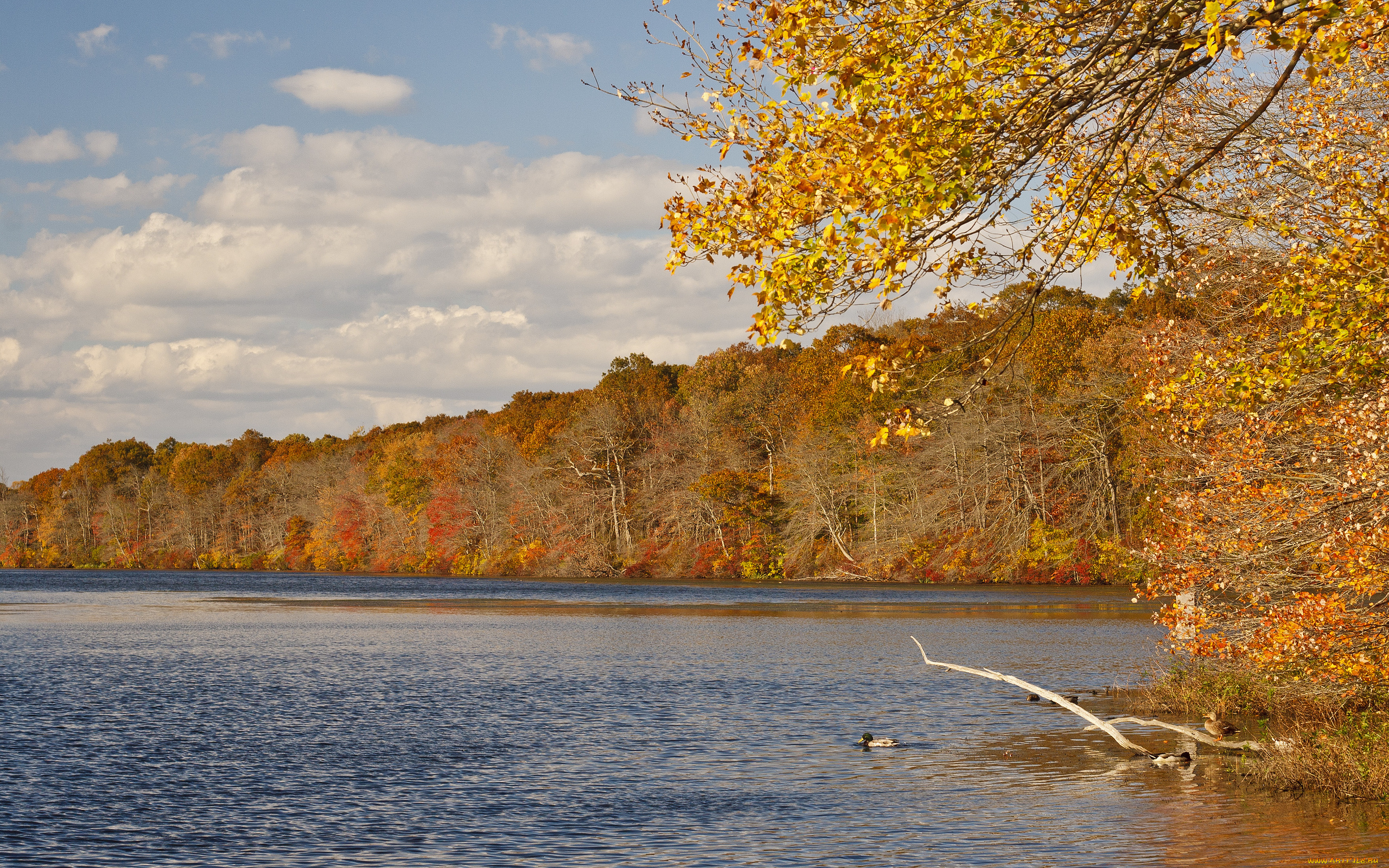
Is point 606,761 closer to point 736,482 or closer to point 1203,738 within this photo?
Answer: point 1203,738

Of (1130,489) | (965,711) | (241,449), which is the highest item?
(241,449)

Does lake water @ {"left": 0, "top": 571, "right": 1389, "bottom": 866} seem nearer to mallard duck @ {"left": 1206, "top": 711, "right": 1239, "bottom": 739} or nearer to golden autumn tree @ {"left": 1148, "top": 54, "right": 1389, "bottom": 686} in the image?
mallard duck @ {"left": 1206, "top": 711, "right": 1239, "bottom": 739}

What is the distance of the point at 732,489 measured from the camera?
82625 mm

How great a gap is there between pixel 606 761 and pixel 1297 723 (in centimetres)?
910

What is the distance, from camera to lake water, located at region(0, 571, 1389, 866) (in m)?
12.3

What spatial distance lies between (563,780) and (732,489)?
220 feet

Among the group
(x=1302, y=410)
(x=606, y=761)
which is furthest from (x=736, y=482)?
(x=1302, y=410)

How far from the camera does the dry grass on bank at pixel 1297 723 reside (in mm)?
13383

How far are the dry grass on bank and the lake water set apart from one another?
0.40 m

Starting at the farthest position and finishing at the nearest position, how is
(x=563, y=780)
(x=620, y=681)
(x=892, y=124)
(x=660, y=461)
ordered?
1. (x=660, y=461)
2. (x=620, y=681)
3. (x=563, y=780)
4. (x=892, y=124)

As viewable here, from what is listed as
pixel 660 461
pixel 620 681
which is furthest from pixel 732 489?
pixel 620 681

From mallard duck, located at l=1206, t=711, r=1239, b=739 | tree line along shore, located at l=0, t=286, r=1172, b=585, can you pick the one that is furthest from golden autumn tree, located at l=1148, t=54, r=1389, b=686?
tree line along shore, located at l=0, t=286, r=1172, b=585

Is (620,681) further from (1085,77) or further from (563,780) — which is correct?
(1085,77)

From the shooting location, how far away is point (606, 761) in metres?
17.0
